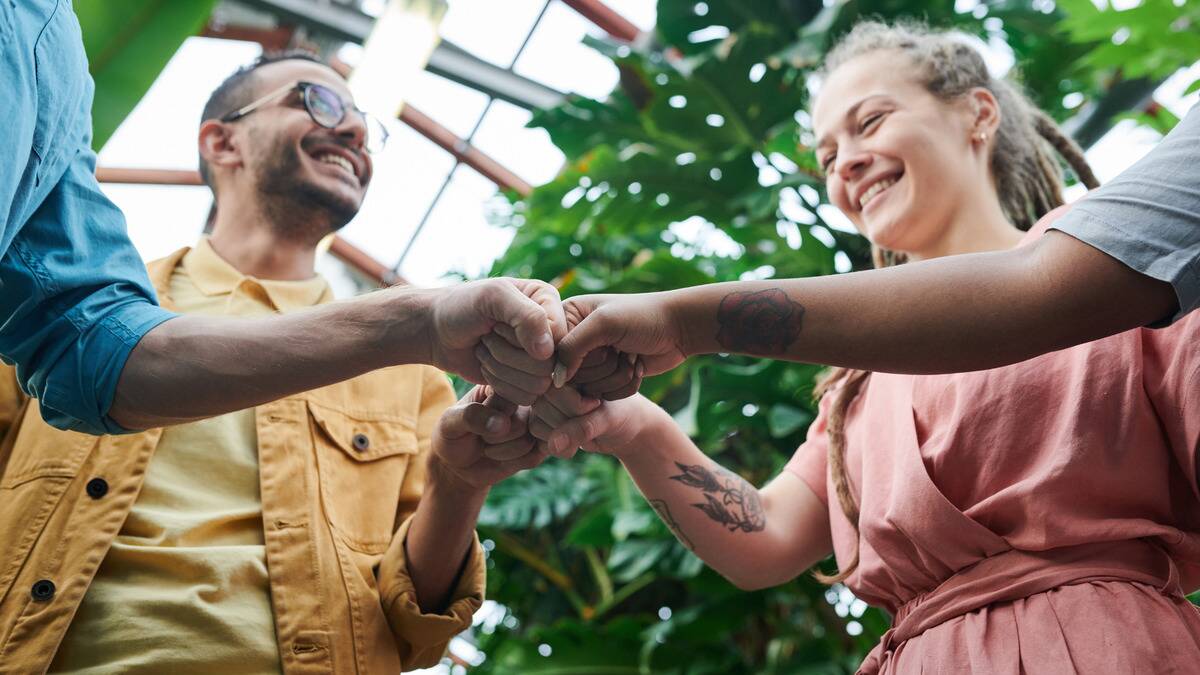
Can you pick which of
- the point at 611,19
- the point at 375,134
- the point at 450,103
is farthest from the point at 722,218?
the point at 450,103

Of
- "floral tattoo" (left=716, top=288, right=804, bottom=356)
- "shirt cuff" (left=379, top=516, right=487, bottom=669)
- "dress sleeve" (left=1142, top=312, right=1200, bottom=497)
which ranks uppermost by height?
"dress sleeve" (left=1142, top=312, right=1200, bottom=497)

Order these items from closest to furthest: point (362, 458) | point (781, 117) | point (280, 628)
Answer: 1. point (280, 628)
2. point (362, 458)
3. point (781, 117)

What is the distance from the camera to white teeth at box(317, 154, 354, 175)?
1.94 metres

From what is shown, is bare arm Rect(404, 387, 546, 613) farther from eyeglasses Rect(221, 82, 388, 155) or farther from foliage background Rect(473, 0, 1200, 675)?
foliage background Rect(473, 0, 1200, 675)

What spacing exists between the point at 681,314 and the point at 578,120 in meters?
2.15

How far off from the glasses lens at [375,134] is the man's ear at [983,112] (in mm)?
1043

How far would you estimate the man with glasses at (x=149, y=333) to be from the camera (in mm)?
1246

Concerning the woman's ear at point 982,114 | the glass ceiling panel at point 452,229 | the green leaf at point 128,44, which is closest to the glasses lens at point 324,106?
the green leaf at point 128,44

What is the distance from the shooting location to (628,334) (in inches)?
50.1

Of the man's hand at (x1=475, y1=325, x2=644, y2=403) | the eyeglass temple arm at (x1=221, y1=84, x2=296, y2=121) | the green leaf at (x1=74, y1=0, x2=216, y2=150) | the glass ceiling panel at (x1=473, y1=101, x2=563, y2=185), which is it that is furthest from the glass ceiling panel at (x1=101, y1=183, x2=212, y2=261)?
the man's hand at (x1=475, y1=325, x2=644, y2=403)

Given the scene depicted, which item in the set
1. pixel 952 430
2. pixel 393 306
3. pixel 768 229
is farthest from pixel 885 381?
pixel 768 229

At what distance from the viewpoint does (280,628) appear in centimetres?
138

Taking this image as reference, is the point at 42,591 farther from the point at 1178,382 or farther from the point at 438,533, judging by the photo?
the point at 1178,382

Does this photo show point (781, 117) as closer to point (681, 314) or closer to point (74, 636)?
point (681, 314)
